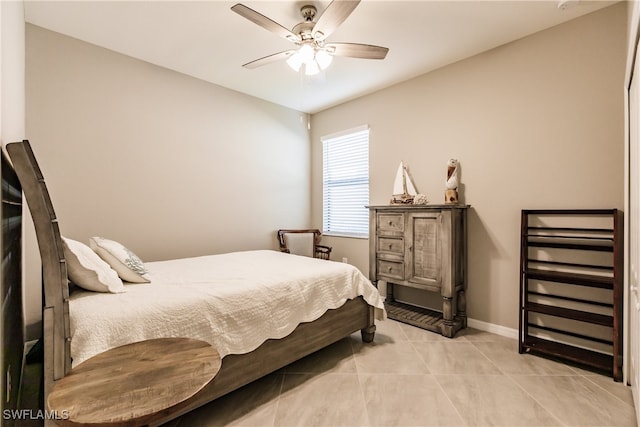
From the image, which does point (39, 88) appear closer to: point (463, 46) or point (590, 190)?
point (463, 46)

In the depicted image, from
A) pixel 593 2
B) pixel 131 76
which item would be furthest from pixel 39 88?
pixel 593 2

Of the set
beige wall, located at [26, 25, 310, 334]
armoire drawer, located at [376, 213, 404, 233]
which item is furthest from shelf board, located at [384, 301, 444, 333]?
beige wall, located at [26, 25, 310, 334]

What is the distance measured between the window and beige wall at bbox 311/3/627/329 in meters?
0.45

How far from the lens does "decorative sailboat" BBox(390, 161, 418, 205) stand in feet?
11.6

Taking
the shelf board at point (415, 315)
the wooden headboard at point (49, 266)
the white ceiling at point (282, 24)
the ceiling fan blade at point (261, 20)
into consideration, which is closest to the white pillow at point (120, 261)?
the wooden headboard at point (49, 266)

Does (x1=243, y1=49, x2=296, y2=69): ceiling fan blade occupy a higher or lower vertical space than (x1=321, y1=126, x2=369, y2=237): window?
higher

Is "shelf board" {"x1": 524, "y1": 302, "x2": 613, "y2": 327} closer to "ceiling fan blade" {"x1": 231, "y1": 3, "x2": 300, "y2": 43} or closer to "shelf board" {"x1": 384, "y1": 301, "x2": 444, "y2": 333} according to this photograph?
"shelf board" {"x1": 384, "y1": 301, "x2": 444, "y2": 333}

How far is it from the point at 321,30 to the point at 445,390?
2538 millimetres

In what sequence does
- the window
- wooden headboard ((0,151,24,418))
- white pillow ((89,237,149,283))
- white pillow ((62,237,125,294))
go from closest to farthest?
1. wooden headboard ((0,151,24,418))
2. white pillow ((62,237,125,294))
3. white pillow ((89,237,149,283))
4. the window

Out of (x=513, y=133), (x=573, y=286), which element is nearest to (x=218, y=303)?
(x=573, y=286)

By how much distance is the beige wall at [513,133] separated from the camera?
2.38 meters

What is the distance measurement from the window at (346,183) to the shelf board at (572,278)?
6.57ft

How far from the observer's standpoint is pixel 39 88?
2598mm

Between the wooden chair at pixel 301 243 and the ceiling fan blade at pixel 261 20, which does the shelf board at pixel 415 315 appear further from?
the ceiling fan blade at pixel 261 20
